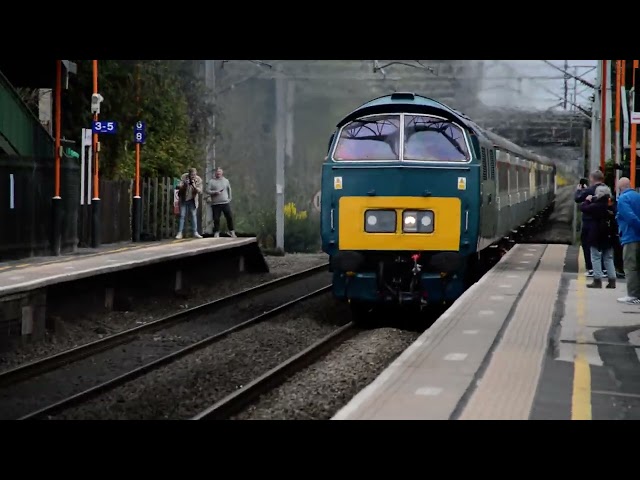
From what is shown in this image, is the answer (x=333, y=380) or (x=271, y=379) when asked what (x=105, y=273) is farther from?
(x=333, y=380)

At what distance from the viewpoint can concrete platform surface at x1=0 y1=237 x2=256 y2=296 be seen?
47.2 ft

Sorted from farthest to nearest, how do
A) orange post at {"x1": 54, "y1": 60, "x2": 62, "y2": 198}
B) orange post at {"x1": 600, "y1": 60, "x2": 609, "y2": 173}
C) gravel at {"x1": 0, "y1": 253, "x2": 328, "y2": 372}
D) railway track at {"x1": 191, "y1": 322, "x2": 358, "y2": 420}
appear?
orange post at {"x1": 600, "y1": 60, "x2": 609, "y2": 173}
orange post at {"x1": 54, "y1": 60, "x2": 62, "y2": 198}
gravel at {"x1": 0, "y1": 253, "x2": 328, "y2": 372}
railway track at {"x1": 191, "y1": 322, "x2": 358, "y2": 420}

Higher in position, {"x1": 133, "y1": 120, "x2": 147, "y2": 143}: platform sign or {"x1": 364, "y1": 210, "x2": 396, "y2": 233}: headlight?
{"x1": 133, "y1": 120, "x2": 147, "y2": 143}: platform sign

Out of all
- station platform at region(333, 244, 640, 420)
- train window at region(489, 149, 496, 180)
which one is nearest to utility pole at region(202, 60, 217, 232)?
train window at region(489, 149, 496, 180)

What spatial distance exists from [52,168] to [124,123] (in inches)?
255

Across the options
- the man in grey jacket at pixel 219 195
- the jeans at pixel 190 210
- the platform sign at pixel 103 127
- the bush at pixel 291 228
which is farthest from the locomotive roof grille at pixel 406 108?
the bush at pixel 291 228

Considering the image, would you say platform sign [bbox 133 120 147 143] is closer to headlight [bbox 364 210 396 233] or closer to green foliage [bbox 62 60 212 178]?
green foliage [bbox 62 60 212 178]

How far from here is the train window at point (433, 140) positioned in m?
15.2

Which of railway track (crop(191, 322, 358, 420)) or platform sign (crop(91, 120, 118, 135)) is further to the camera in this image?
platform sign (crop(91, 120, 118, 135))

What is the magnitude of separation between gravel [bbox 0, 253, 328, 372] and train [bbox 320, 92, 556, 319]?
3.33m

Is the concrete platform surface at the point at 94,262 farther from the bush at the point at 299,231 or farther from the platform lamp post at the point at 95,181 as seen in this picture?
the bush at the point at 299,231
